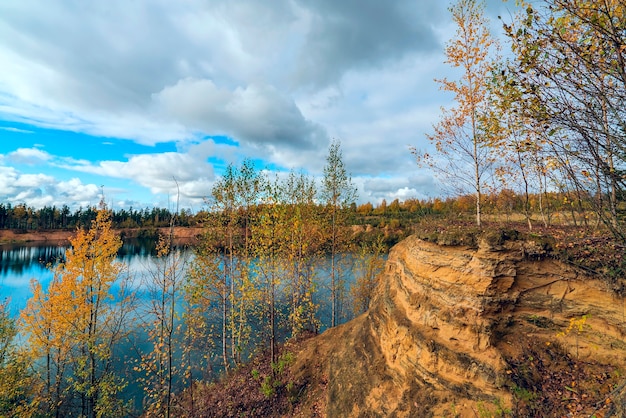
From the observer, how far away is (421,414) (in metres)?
7.78

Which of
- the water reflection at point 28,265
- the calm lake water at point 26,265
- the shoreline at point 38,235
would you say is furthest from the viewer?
the shoreline at point 38,235

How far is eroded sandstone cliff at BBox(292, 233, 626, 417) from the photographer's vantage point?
6.41m

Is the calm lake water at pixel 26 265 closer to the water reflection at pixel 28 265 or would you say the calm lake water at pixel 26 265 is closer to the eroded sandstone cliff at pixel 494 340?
the water reflection at pixel 28 265

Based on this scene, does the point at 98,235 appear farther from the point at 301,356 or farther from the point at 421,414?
the point at 421,414

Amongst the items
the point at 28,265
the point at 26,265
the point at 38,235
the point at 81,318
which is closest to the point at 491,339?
the point at 81,318

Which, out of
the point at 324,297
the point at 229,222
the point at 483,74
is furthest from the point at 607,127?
the point at 324,297

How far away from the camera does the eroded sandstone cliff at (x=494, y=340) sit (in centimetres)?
641

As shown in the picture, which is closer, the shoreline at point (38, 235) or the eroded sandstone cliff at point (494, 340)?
the eroded sandstone cliff at point (494, 340)

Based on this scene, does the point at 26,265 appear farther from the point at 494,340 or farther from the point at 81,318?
the point at 494,340

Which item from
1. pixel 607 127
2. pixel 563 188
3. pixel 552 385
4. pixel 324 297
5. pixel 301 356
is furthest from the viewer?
pixel 324 297

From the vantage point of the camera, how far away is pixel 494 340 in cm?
750

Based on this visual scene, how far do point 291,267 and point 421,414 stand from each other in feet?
35.8

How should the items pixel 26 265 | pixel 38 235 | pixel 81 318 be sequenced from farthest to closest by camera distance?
pixel 38 235
pixel 26 265
pixel 81 318

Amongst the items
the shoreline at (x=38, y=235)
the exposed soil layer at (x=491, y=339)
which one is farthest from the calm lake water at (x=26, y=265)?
the exposed soil layer at (x=491, y=339)
